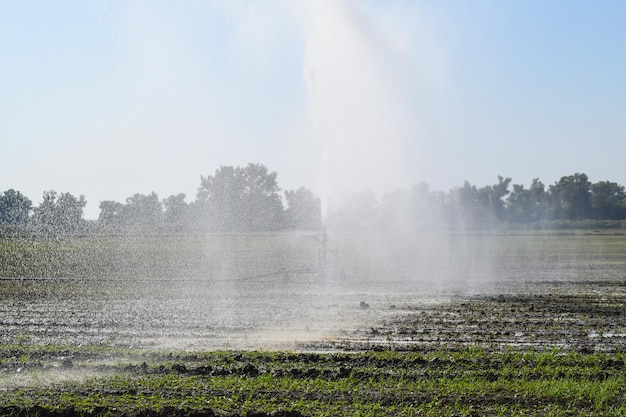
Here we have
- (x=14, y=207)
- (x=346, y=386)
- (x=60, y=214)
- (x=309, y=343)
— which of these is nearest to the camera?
(x=346, y=386)

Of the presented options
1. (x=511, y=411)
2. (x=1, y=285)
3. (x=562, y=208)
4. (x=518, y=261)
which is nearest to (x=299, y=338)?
(x=511, y=411)

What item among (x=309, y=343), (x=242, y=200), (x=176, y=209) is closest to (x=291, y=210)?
(x=242, y=200)

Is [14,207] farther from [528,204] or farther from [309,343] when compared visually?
[309,343]

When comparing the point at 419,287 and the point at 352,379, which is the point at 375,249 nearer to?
the point at 419,287

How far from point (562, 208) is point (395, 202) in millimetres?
42101

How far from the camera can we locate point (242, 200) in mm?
101812

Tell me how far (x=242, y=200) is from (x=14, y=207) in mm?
33383

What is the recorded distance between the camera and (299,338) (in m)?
18.0

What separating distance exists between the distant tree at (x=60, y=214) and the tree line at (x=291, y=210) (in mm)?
112

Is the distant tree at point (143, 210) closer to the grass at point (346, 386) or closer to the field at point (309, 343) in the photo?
the field at point (309, 343)

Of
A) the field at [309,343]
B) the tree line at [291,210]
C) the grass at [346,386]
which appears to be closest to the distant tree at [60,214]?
the tree line at [291,210]

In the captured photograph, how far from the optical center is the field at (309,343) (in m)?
11.3

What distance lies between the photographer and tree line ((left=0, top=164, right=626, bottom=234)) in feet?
300

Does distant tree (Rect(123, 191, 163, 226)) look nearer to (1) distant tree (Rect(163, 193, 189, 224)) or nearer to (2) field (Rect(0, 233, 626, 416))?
(1) distant tree (Rect(163, 193, 189, 224))
